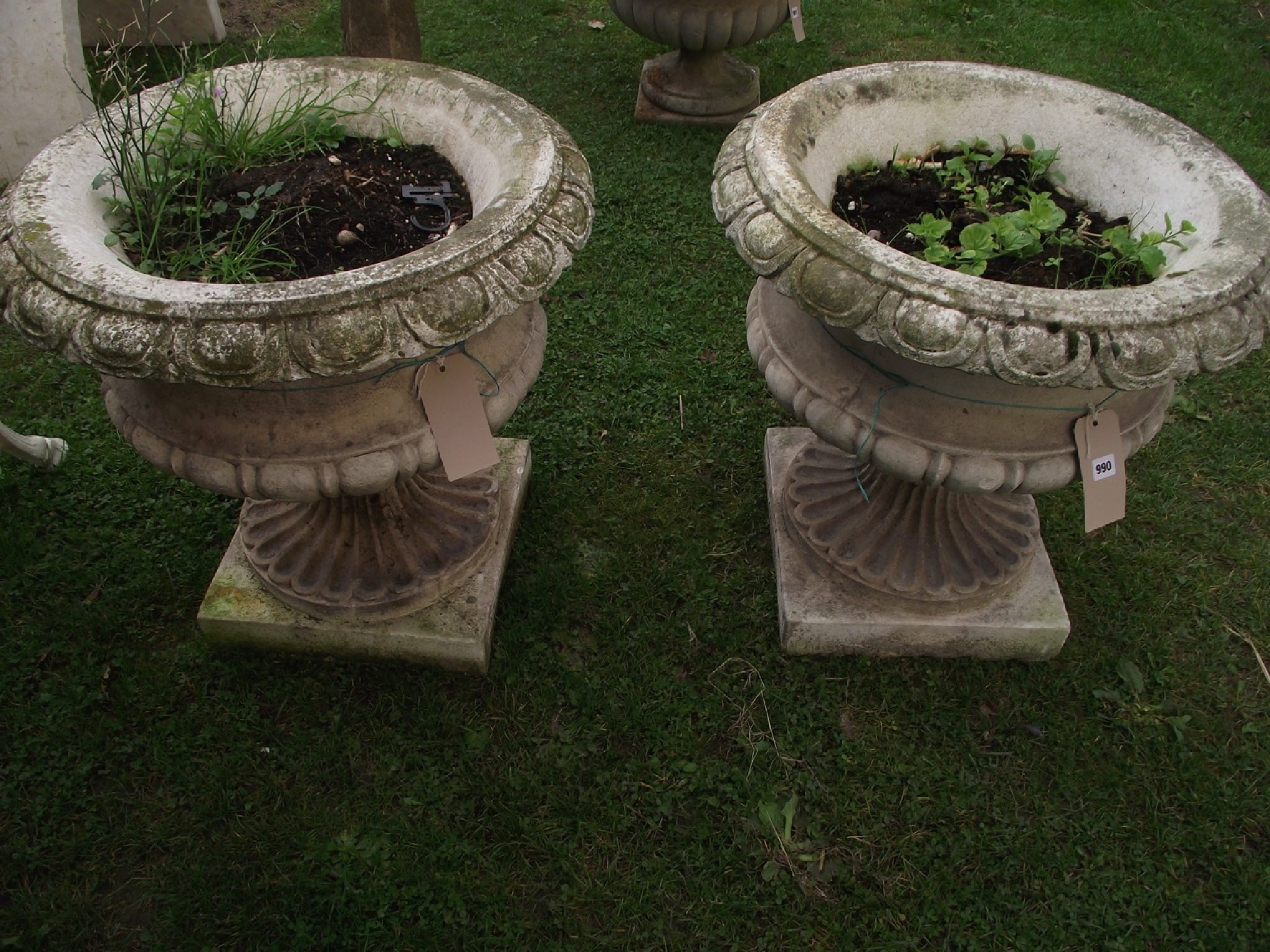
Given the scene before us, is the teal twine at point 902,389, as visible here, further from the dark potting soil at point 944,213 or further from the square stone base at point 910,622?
the square stone base at point 910,622

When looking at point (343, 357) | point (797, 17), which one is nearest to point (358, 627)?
point (343, 357)

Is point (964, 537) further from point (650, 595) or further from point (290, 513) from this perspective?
point (290, 513)

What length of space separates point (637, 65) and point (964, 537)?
3338 mm

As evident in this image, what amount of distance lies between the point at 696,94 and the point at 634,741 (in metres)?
3.20

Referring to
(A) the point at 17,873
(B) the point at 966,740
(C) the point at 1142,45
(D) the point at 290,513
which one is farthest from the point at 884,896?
(C) the point at 1142,45

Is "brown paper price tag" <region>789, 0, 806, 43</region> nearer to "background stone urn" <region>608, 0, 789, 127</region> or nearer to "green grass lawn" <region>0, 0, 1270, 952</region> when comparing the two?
"background stone urn" <region>608, 0, 789, 127</region>

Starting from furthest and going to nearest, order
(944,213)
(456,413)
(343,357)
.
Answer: (944,213) → (456,413) → (343,357)

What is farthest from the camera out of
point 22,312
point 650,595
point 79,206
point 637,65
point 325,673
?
point 637,65

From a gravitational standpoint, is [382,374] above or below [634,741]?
above

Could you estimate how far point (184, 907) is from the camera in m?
2.01

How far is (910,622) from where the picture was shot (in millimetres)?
2420

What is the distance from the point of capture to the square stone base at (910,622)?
7.93 ft

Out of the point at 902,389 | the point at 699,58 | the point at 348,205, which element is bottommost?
the point at 699,58

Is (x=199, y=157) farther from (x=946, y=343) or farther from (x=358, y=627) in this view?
(x=946, y=343)
